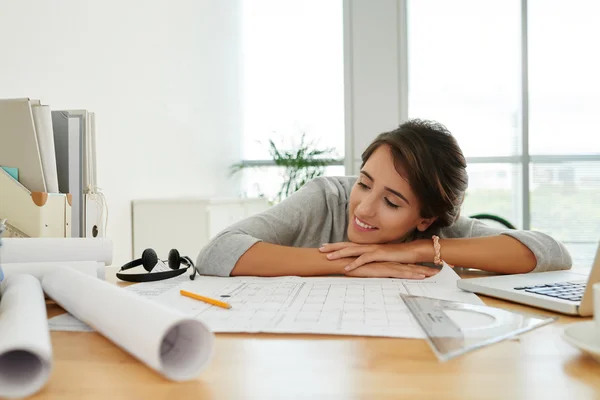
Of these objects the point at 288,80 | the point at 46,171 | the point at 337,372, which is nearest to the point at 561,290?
the point at 337,372

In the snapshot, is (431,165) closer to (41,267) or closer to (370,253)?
(370,253)

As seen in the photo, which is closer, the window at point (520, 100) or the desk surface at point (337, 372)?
the desk surface at point (337, 372)

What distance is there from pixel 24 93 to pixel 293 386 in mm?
1892

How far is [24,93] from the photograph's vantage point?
1954mm

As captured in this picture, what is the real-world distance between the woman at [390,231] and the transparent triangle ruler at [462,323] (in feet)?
1.16

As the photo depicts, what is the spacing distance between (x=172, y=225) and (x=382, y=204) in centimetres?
173

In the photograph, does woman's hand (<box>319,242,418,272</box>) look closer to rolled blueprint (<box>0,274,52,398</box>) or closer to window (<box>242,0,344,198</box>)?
rolled blueprint (<box>0,274,52,398</box>)

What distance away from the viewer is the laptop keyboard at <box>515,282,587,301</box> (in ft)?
2.62

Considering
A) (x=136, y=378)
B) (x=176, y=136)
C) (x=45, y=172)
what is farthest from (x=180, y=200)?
(x=136, y=378)

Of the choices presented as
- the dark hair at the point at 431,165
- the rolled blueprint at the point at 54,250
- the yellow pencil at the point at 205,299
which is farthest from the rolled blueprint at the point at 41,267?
the dark hair at the point at 431,165

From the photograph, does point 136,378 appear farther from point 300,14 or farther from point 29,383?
point 300,14

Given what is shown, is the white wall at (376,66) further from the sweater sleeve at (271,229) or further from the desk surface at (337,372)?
the desk surface at (337,372)

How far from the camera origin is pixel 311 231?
161cm

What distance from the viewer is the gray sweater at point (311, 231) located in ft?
3.97
